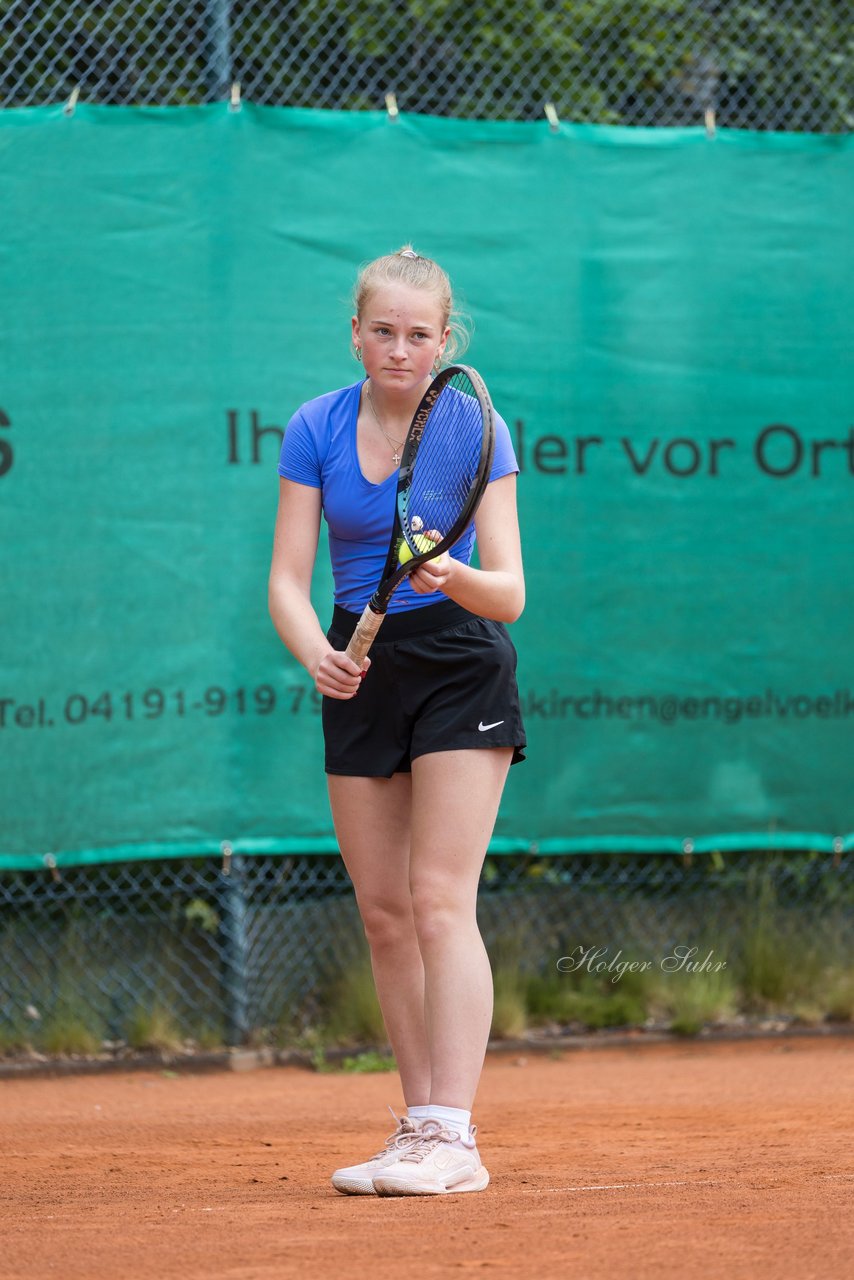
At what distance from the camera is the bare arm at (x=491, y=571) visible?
2.88 meters

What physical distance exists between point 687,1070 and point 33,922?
2212 millimetres

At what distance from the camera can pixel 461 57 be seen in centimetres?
587

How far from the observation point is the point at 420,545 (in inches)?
115

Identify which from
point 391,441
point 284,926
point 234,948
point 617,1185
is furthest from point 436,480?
point 284,926

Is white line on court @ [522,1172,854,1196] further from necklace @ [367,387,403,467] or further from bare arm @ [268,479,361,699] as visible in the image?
necklace @ [367,387,403,467]

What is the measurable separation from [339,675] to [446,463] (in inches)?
18.5

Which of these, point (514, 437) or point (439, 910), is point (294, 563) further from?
point (514, 437)

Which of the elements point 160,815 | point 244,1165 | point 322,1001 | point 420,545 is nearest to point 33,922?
point 160,815

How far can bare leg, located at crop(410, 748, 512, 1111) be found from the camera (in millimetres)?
3043

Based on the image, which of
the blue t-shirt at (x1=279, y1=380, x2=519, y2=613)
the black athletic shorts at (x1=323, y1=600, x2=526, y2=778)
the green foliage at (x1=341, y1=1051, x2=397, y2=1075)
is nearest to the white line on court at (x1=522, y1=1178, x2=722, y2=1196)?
the black athletic shorts at (x1=323, y1=600, x2=526, y2=778)

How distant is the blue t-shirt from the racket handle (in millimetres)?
238

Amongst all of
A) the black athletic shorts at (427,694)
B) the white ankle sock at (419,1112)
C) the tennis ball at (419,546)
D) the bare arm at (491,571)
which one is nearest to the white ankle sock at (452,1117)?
the white ankle sock at (419,1112)

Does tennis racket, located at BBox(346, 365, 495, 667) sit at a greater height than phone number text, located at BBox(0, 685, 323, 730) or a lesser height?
greater

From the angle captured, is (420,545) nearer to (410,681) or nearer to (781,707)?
(410,681)
